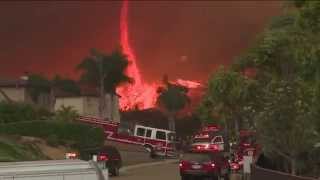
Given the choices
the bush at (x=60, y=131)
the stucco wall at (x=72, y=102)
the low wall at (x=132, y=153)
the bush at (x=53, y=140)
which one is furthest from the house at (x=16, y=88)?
the bush at (x=53, y=140)

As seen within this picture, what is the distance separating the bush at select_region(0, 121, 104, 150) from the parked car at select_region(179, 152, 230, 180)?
2087 cm

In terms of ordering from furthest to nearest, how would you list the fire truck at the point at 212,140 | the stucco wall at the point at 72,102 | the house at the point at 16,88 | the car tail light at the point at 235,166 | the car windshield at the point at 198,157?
the stucco wall at the point at 72,102 < the house at the point at 16,88 < the fire truck at the point at 212,140 < the car tail light at the point at 235,166 < the car windshield at the point at 198,157

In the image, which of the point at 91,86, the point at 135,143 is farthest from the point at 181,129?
the point at 135,143

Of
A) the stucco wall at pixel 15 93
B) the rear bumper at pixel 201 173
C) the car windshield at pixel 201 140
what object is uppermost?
the stucco wall at pixel 15 93

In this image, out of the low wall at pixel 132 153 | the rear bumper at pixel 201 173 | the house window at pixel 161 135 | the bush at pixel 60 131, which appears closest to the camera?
the rear bumper at pixel 201 173

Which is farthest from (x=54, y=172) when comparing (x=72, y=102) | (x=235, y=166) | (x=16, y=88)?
(x=72, y=102)

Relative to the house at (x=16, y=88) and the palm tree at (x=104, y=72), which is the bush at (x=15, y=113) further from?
the palm tree at (x=104, y=72)

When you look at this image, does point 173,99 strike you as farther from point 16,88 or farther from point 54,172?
point 54,172

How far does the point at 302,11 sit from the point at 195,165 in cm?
2525

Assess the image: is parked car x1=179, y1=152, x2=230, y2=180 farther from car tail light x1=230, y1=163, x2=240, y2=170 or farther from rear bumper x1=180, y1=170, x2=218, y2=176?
car tail light x1=230, y1=163, x2=240, y2=170

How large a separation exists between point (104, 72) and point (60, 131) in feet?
144

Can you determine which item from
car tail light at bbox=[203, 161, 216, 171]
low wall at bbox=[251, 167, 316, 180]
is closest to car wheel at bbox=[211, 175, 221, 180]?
car tail light at bbox=[203, 161, 216, 171]

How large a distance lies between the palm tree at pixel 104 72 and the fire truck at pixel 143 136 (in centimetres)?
3021

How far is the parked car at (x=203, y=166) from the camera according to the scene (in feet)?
112
